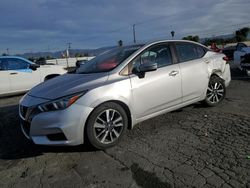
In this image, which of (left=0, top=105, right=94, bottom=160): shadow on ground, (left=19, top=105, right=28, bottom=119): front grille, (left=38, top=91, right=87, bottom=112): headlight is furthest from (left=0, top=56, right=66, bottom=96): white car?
(left=38, top=91, right=87, bottom=112): headlight

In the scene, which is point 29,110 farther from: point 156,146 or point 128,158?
point 156,146

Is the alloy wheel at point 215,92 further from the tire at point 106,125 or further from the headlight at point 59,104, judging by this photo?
the headlight at point 59,104

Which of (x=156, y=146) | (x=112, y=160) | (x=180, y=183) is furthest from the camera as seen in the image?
(x=156, y=146)

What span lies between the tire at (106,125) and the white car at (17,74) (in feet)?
19.1

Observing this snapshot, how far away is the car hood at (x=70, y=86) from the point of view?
12.1 feet

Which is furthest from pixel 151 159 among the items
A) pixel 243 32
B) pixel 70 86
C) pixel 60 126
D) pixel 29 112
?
pixel 243 32

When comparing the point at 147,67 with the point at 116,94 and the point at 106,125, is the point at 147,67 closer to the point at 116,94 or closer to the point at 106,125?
the point at 116,94

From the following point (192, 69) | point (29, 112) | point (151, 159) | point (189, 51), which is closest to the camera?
point (151, 159)

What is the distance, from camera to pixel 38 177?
10.6 feet

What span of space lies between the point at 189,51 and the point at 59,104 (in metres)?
2.97

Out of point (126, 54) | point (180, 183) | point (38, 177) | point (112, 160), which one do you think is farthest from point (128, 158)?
point (126, 54)

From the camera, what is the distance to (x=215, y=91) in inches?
222

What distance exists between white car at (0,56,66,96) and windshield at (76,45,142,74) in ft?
14.9

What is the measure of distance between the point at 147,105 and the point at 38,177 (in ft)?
6.47
